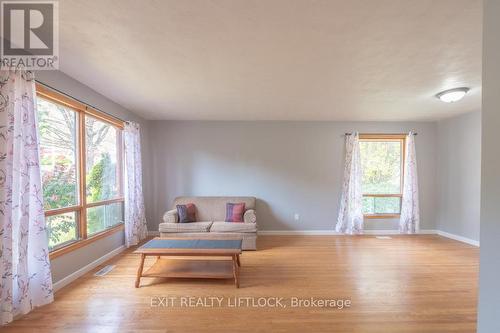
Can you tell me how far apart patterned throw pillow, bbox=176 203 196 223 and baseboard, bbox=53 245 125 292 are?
1094 mm

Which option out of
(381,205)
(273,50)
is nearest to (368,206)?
(381,205)

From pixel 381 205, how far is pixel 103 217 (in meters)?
5.48

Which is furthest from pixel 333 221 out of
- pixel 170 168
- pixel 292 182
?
pixel 170 168

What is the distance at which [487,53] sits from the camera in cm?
114

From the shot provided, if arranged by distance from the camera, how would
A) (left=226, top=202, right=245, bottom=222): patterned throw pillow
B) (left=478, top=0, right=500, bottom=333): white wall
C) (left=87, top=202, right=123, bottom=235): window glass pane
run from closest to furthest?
(left=478, top=0, right=500, bottom=333): white wall → (left=87, top=202, right=123, bottom=235): window glass pane → (left=226, top=202, right=245, bottom=222): patterned throw pillow

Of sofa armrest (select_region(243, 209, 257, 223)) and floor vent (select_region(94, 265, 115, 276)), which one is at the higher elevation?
sofa armrest (select_region(243, 209, 257, 223))

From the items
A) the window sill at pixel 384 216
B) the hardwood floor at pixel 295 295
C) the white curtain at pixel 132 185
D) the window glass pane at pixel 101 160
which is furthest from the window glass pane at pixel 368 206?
the window glass pane at pixel 101 160

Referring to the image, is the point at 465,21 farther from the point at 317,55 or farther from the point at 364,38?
the point at 317,55

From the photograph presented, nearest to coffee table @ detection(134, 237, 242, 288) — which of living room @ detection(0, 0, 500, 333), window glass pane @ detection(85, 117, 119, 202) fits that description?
living room @ detection(0, 0, 500, 333)

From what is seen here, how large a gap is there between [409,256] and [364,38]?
3461 millimetres

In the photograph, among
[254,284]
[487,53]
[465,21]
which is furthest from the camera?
[254,284]

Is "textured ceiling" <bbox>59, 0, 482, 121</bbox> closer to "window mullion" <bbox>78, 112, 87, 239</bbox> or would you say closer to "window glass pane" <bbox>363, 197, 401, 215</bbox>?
"window mullion" <bbox>78, 112, 87, 239</bbox>

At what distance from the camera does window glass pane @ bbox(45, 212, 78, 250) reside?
2719 mm

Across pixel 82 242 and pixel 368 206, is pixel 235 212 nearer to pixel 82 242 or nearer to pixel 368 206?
pixel 82 242
